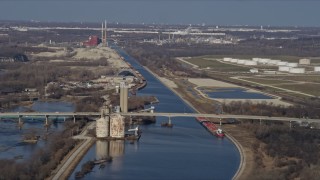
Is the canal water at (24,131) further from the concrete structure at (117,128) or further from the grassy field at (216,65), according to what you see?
the grassy field at (216,65)

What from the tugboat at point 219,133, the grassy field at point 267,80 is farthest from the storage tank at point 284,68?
the tugboat at point 219,133

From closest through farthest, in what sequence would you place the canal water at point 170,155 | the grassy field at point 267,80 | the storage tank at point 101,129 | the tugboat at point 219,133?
the canal water at point 170,155, the storage tank at point 101,129, the tugboat at point 219,133, the grassy field at point 267,80

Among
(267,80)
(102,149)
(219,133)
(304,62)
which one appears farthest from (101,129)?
(304,62)

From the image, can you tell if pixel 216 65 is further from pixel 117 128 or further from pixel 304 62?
pixel 117 128

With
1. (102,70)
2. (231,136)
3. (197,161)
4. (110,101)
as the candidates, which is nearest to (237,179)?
(197,161)

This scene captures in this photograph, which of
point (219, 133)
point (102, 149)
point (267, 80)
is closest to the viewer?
point (102, 149)

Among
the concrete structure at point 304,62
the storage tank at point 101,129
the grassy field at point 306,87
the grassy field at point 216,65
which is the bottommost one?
the grassy field at point 216,65

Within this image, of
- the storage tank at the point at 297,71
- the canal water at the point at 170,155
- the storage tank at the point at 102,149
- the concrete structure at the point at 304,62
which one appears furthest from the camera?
the concrete structure at the point at 304,62
